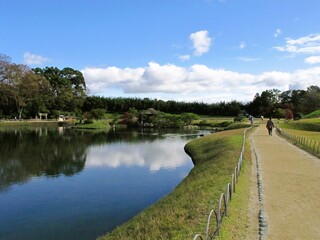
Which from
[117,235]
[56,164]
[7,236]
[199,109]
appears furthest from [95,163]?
[199,109]

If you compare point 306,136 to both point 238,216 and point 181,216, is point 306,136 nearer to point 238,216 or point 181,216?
point 238,216

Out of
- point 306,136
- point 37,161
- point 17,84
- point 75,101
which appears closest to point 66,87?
point 75,101

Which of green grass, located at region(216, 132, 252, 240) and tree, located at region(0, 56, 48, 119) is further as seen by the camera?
tree, located at region(0, 56, 48, 119)

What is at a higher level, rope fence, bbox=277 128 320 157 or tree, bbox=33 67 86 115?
tree, bbox=33 67 86 115

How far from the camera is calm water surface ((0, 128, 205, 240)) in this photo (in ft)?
37.2

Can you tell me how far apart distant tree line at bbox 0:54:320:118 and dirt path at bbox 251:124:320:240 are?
4272 centimetres

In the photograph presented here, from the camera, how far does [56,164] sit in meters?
23.9

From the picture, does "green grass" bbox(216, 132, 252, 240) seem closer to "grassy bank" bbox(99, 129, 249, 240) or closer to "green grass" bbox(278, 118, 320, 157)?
"grassy bank" bbox(99, 129, 249, 240)

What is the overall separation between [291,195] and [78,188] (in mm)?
10534

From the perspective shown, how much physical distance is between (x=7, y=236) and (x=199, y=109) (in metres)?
87.3

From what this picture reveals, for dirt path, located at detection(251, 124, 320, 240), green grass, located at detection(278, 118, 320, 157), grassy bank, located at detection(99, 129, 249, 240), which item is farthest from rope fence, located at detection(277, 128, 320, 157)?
grassy bank, located at detection(99, 129, 249, 240)

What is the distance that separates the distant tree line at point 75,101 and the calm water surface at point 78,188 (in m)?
39.8

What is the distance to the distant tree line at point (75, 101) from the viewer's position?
219 ft

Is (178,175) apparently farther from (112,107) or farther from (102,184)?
(112,107)
